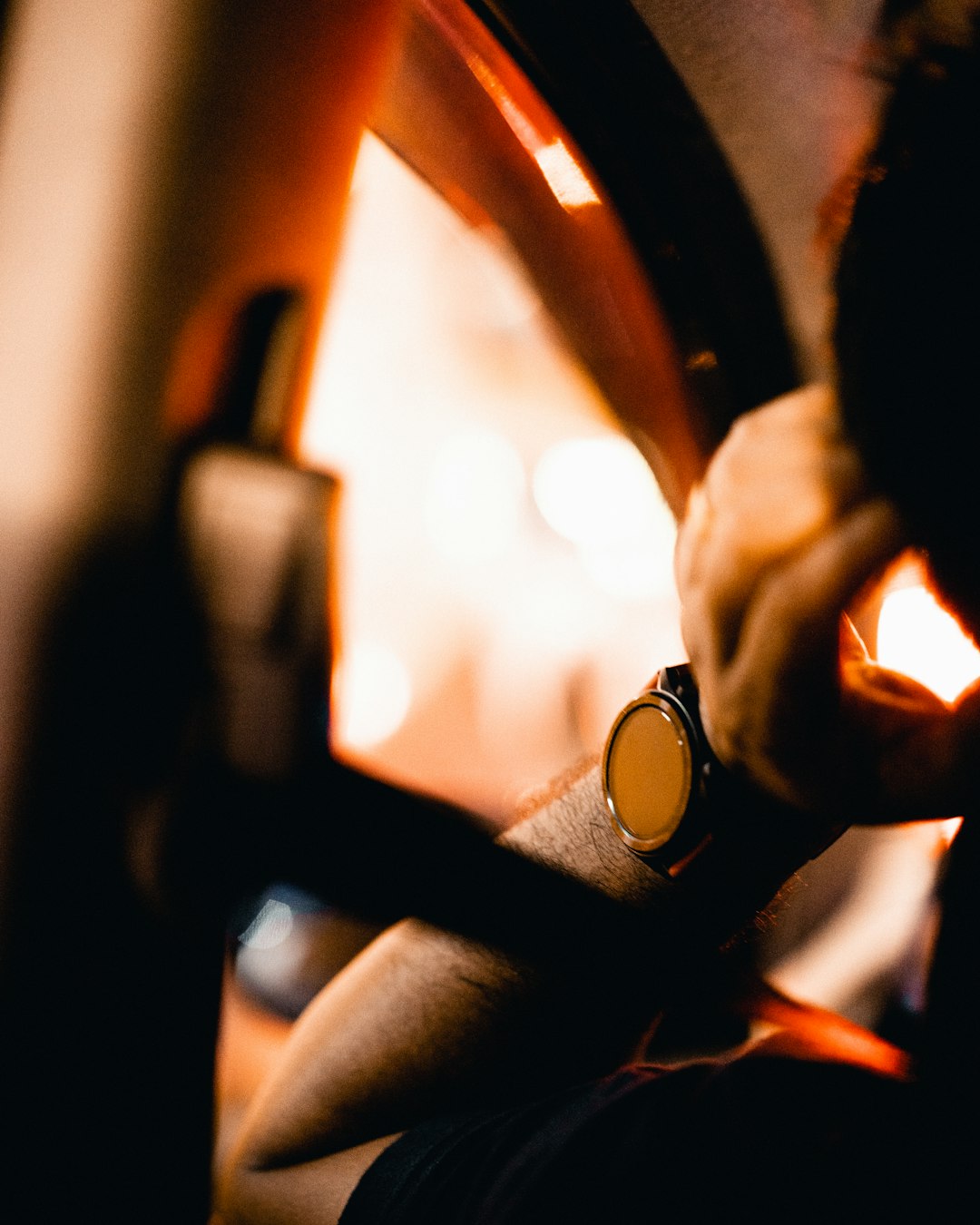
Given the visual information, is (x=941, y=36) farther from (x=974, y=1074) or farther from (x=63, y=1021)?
(x=63, y=1021)

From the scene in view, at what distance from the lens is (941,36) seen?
0.46m

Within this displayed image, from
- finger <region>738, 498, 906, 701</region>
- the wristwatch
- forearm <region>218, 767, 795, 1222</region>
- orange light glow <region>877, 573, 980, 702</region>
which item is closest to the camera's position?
finger <region>738, 498, 906, 701</region>

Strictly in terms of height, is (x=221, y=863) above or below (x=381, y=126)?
below

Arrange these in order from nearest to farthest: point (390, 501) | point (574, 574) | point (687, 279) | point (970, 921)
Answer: point (970, 921), point (687, 279), point (390, 501), point (574, 574)

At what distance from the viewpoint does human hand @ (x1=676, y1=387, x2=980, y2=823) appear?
0.44 m

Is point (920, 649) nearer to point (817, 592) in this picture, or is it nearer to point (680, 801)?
point (680, 801)

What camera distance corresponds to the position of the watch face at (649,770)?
64 centimetres

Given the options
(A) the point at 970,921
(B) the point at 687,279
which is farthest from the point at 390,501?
(A) the point at 970,921

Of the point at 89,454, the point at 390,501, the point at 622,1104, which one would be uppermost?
the point at 390,501

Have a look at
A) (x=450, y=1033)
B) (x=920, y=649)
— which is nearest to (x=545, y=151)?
(x=920, y=649)

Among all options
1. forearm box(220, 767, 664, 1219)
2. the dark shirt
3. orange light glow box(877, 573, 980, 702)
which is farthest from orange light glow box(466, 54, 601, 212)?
the dark shirt

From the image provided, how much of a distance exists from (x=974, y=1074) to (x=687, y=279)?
1046 millimetres

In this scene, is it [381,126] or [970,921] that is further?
[381,126]

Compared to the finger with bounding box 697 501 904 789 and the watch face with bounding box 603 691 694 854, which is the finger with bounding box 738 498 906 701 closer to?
the finger with bounding box 697 501 904 789
